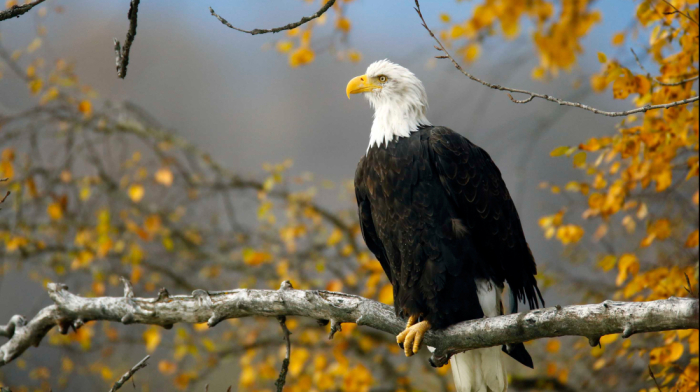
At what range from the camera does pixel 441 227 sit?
92.4 inches

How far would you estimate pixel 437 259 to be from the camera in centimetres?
234

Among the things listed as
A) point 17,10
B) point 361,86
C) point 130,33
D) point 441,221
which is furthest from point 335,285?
point 17,10

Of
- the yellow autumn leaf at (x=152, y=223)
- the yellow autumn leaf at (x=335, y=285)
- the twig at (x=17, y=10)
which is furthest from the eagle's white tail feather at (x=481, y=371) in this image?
the yellow autumn leaf at (x=152, y=223)

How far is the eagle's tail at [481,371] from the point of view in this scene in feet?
8.64

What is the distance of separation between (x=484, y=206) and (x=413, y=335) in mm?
599

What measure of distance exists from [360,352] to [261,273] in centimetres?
108

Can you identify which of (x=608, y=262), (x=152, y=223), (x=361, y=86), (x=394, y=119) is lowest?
(x=608, y=262)

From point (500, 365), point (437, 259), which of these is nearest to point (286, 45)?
point (437, 259)

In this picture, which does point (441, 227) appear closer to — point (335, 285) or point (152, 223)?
point (335, 285)

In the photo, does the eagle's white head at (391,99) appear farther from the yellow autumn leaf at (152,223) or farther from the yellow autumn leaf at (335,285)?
the yellow autumn leaf at (152,223)

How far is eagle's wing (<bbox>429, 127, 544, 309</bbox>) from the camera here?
7.74 feet

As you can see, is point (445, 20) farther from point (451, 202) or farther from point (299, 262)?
point (299, 262)

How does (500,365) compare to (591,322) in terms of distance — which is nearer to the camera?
(591,322)

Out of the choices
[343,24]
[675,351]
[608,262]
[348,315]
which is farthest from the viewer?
[343,24]
